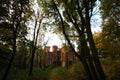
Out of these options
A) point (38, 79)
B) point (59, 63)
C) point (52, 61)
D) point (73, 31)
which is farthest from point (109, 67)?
point (52, 61)

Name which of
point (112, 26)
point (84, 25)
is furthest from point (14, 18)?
point (112, 26)

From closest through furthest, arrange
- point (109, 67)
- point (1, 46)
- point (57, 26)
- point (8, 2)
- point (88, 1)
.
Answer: point (88, 1) → point (57, 26) → point (109, 67) → point (8, 2) → point (1, 46)

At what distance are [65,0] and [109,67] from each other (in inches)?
285

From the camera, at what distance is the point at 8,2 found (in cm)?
1648

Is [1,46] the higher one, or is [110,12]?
[110,12]

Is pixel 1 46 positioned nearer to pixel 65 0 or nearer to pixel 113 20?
pixel 65 0

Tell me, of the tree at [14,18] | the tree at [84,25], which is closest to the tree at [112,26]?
the tree at [84,25]

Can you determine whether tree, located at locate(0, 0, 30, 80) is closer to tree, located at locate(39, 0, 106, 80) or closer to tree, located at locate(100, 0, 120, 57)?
tree, located at locate(39, 0, 106, 80)

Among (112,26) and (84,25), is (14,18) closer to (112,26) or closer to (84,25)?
(84,25)

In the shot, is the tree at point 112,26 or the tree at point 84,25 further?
the tree at point 112,26

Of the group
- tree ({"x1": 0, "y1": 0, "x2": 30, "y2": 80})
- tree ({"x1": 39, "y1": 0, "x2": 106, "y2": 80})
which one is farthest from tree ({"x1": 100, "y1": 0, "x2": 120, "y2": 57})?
tree ({"x1": 0, "y1": 0, "x2": 30, "y2": 80})

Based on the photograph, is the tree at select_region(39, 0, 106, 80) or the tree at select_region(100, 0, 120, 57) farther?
the tree at select_region(100, 0, 120, 57)

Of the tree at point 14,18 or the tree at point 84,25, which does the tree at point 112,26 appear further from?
the tree at point 14,18

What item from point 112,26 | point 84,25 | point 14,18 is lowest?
point 84,25
